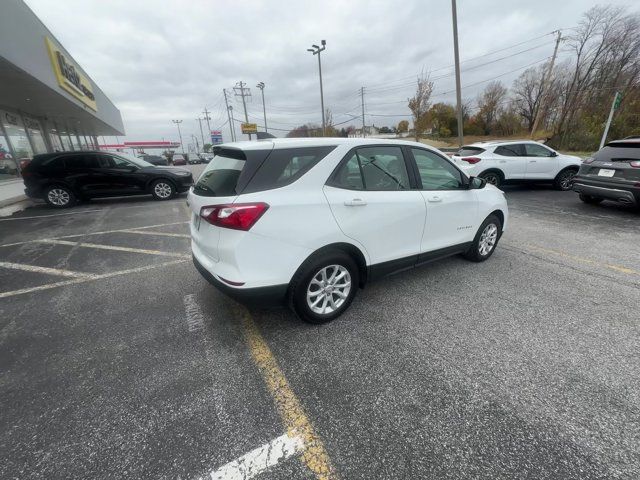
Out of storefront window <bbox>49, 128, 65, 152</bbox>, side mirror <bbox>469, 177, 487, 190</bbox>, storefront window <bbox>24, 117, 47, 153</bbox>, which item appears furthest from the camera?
storefront window <bbox>49, 128, 65, 152</bbox>

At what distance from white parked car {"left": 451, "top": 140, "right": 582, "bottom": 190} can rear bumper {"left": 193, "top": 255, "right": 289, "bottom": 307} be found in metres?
8.16

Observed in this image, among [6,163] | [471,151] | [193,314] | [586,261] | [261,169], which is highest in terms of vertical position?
[6,163]

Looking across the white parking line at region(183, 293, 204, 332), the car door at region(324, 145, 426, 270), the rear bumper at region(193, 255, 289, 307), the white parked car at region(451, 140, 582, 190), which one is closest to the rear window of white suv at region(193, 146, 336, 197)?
the car door at region(324, 145, 426, 270)

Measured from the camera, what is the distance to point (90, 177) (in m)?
8.58

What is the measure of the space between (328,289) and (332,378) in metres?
0.79

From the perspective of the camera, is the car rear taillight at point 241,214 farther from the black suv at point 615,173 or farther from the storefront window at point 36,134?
the storefront window at point 36,134

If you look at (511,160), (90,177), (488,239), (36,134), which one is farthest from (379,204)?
(36,134)

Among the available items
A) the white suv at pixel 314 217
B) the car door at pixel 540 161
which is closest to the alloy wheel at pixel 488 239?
the white suv at pixel 314 217

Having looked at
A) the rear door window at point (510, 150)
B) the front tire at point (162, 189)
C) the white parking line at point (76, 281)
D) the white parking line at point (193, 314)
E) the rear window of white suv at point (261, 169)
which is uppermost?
the rear window of white suv at point (261, 169)

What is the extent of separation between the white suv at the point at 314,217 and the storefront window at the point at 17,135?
13.8m

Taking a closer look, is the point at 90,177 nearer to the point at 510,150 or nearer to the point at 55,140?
the point at 510,150

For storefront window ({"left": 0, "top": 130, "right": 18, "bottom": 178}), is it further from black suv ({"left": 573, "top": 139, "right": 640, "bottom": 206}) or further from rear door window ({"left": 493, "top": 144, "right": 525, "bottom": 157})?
black suv ({"left": 573, "top": 139, "right": 640, "bottom": 206})

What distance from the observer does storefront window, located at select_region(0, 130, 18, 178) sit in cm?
1023

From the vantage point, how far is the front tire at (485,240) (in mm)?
3943
